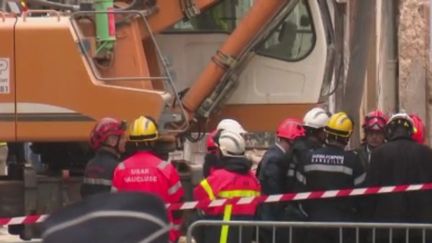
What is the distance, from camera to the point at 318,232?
8.77 metres

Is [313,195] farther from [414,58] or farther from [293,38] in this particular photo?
[414,58]

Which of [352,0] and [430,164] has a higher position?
[352,0]

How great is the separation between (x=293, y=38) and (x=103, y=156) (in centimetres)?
275

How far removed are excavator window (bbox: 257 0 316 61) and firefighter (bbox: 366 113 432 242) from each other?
2.68 meters

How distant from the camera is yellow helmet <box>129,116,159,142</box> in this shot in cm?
923

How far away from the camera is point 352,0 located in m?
11.8

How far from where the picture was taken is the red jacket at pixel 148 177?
8789 millimetres

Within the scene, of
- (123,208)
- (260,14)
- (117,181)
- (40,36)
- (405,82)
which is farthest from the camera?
(405,82)

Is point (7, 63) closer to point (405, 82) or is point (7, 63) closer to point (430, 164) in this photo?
point (430, 164)

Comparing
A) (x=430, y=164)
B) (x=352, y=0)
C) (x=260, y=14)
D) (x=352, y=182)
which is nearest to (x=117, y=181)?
(x=352, y=182)

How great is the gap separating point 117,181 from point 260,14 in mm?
3028

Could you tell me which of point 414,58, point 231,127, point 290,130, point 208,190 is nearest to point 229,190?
point 208,190

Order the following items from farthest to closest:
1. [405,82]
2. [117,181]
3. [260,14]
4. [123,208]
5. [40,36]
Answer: [405,82], [260,14], [40,36], [117,181], [123,208]

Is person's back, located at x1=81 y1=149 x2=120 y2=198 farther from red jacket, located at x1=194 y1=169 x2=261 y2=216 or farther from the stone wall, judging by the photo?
the stone wall
